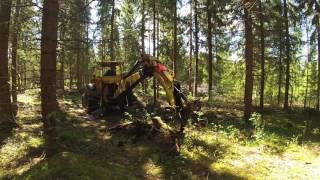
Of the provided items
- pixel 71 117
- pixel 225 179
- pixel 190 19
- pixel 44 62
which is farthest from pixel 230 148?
pixel 190 19

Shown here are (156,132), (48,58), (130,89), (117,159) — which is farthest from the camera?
(130,89)

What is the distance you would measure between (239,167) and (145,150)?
3091 mm

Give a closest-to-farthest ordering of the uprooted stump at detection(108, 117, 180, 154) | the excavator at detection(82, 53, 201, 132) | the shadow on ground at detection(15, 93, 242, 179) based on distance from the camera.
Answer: the shadow on ground at detection(15, 93, 242, 179) < the uprooted stump at detection(108, 117, 180, 154) < the excavator at detection(82, 53, 201, 132)

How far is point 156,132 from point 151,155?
1.44m

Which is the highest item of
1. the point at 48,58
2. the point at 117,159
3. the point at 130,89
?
the point at 48,58

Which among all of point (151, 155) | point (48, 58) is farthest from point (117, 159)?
point (48, 58)

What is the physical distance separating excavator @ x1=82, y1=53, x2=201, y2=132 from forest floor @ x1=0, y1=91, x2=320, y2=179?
1149 millimetres

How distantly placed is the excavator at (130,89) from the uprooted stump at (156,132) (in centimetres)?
67

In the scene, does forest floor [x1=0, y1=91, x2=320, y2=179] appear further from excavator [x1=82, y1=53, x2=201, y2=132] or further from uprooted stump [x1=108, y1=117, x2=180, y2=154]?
excavator [x1=82, y1=53, x2=201, y2=132]

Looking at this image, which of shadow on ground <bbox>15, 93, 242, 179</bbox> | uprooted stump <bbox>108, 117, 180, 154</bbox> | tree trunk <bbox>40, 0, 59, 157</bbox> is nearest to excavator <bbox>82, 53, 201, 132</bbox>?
uprooted stump <bbox>108, 117, 180, 154</bbox>

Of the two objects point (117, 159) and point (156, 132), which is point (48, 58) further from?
point (156, 132)

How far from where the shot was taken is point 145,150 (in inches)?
472

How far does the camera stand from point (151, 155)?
11.5 meters

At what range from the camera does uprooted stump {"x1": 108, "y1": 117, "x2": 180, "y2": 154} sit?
11781mm
